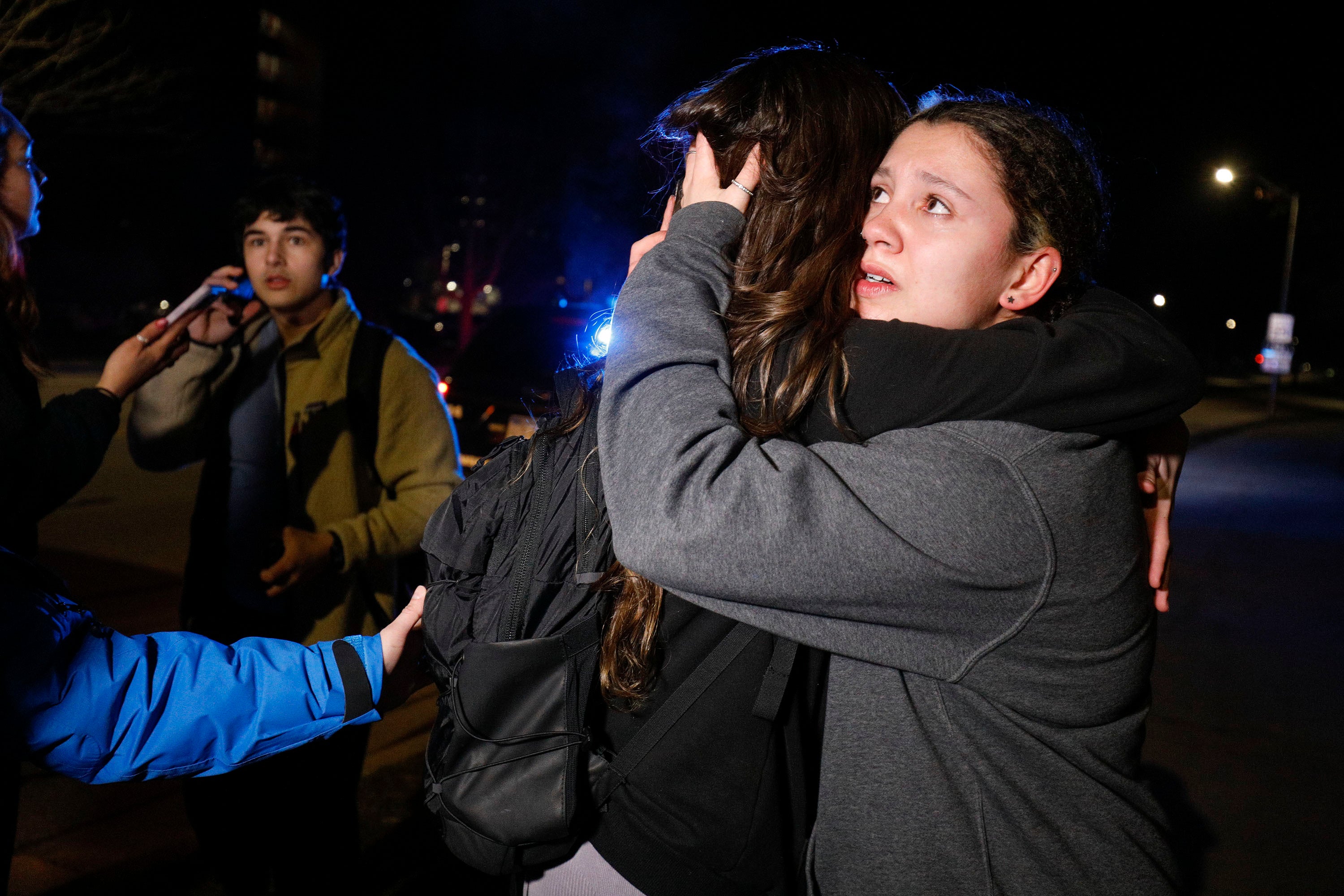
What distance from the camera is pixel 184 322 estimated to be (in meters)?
3.02

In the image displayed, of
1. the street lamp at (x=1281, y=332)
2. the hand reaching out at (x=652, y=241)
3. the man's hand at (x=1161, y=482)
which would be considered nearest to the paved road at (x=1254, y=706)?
the man's hand at (x=1161, y=482)

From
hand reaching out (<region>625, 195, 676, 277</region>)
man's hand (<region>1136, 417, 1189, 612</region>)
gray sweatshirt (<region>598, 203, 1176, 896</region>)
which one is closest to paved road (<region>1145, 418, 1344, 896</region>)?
man's hand (<region>1136, 417, 1189, 612</region>)

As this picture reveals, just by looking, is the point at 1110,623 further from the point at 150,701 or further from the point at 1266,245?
the point at 1266,245

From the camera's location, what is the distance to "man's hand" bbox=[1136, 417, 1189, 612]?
1.83m

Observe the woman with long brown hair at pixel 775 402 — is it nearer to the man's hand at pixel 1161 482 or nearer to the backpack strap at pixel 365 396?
the man's hand at pixel 1161 482

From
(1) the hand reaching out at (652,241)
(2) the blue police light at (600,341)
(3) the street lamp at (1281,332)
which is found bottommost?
(3) the street lamp at (1281,332)

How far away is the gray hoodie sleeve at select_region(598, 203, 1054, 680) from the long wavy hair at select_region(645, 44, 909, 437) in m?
0.09

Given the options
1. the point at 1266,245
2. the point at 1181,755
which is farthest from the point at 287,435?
the point at 1266,245

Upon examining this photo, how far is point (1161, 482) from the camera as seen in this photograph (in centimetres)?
186

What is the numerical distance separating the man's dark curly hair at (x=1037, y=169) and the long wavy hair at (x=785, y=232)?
0.13 m

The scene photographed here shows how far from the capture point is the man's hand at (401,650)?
5.74ft

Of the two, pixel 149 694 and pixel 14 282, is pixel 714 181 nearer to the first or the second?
pixel 149 694

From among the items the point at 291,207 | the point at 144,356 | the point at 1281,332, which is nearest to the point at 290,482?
the point at 144,356

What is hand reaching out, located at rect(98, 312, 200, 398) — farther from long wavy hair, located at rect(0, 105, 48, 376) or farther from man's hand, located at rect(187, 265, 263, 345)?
long wavy hair, located at rect(0, 105, 48, 376)
